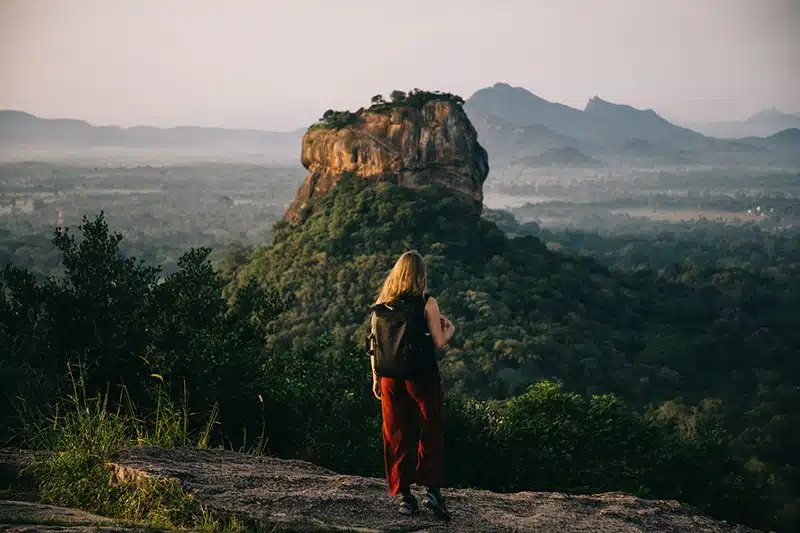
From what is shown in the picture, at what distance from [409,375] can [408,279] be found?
2.51ft

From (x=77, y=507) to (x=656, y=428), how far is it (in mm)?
14804

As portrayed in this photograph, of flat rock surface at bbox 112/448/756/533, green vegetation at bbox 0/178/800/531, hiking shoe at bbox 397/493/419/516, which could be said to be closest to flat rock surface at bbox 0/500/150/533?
green vegetation at bbox 0/178/800/531

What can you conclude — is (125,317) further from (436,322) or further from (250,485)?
(436,322)

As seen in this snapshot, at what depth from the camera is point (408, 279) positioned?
21.2 feet

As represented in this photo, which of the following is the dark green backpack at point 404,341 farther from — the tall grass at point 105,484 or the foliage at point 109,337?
the foliage at point 109,337

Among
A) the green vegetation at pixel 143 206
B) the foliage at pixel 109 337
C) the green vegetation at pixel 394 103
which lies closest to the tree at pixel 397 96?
the green vegetation at pixel 394 103

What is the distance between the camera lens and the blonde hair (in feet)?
21.2

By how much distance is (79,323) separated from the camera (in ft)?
35.2

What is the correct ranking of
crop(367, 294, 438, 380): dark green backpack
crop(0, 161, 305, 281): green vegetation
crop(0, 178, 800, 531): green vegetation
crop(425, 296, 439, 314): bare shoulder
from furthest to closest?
1. crop(0, 161, 305, 281): green vegetation
2. crop(0, 178, 800, 531): green vegetation
3. crop(425, 296, 439, 314): bare shoulder
4. crop(367, 294, 438, 380): dark green backpack

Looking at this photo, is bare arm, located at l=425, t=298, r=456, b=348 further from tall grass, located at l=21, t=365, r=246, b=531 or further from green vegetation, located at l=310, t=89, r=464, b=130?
green vegetation, located at l=310, t=89, r=464, b=130

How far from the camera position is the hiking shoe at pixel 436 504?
643 centimetres

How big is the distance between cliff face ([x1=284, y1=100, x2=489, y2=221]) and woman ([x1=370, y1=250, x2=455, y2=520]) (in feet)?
145

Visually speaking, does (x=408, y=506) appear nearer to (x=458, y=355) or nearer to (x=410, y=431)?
(x=410, y=431)

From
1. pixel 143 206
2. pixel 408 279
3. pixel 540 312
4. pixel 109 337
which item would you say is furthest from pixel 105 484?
pixel 143 206
